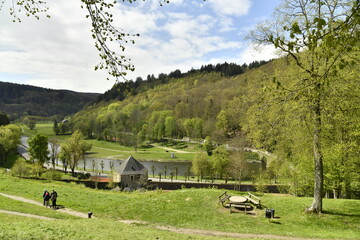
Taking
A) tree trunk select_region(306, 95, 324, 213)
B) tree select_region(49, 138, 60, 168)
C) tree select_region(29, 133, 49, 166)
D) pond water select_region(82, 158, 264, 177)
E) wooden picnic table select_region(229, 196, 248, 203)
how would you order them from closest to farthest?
tree trunk select_region(306, 95, 324, 213), wooden picnic table select_region(229, 196, 248, 203), tree select_region(29, 133, 49, 166), tree select_region(49, 138, 60, 168), pond water select_region(82, 158, 264, 177)

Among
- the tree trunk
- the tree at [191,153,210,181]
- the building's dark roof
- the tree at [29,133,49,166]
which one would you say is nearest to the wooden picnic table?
the tree trunk

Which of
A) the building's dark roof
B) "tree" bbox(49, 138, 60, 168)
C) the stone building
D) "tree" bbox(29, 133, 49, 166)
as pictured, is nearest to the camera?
the stone building

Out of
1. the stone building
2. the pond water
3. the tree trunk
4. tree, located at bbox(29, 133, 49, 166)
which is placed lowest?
the pond water

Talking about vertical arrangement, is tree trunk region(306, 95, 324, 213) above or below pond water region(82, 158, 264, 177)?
above

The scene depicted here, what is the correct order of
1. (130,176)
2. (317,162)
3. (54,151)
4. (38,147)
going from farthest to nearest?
1. (54,151)
2. (38,147)
3. (130,176)
4. (317,162)

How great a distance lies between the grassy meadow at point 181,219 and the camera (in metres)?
9.69

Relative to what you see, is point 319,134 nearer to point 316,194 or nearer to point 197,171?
point 316,194

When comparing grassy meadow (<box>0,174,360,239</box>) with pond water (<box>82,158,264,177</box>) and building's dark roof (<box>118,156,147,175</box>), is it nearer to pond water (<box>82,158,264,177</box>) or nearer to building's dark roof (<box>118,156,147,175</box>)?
building's dark roof (<box>118,156,147,175</box>)

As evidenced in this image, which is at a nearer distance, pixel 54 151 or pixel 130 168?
pixel 130 168

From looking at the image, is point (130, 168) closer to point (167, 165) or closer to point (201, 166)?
point (201, 166)

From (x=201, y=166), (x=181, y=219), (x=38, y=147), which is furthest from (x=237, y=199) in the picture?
(x=38, y=147)

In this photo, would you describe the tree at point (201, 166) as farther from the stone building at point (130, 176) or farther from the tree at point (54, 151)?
the tree at point (54, 151)

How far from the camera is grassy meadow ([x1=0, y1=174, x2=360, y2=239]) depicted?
969 cm

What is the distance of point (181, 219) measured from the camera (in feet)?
47.4
